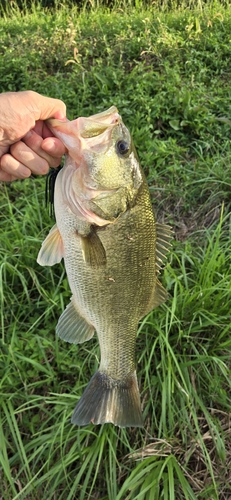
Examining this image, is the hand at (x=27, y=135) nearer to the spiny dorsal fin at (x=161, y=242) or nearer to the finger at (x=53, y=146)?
the finger at (x=53, y=146)

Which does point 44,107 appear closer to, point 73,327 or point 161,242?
point 161,242

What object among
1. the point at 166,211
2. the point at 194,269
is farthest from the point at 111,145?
the point at 166,211

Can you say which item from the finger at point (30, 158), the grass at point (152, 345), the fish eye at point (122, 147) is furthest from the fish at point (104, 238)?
the grass at point (152, 345)

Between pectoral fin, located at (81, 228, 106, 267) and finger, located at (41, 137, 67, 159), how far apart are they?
0.32m

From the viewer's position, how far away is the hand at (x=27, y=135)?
4.76 feet

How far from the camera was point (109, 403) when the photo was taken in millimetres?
1605

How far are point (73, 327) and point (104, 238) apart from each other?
346mm

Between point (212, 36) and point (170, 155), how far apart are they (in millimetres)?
2005

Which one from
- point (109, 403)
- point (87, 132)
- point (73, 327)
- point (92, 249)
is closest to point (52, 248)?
point (92, 249)

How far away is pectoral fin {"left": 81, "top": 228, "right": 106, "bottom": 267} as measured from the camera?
1343 mm

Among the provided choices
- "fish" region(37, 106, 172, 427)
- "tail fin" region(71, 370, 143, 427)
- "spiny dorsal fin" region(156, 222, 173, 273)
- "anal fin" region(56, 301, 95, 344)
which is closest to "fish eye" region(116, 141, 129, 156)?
"fish" region(37, 106, 172, 427)

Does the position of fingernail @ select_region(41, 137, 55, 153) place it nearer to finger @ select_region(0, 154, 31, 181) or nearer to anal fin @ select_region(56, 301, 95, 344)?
finger @ select_region(0, 154, 31, 181)

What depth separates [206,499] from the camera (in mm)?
1978

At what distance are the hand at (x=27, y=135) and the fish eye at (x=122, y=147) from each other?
22 cm
